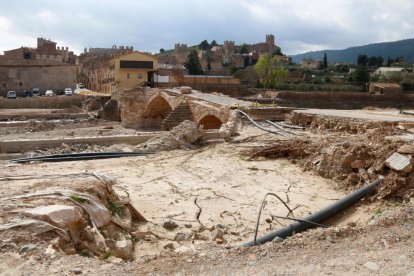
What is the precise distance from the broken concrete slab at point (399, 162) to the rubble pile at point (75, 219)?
4.33 metres

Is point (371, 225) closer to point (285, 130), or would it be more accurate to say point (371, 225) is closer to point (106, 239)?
point (106, 239)

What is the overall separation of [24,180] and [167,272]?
4.07 meters

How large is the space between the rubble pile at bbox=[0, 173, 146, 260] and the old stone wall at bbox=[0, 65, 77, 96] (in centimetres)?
4592

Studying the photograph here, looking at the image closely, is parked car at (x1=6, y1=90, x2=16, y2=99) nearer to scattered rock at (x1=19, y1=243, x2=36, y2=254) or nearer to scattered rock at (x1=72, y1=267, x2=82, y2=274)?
scattered rock at (x1=19, y1=243, x2=36, y2=254)

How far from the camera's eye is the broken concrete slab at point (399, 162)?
7.16 m

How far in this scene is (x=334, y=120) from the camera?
500 inches

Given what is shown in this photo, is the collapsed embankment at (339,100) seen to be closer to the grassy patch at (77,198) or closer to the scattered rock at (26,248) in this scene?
the grassy patch at (77,198)

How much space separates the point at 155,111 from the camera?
97.2 ft

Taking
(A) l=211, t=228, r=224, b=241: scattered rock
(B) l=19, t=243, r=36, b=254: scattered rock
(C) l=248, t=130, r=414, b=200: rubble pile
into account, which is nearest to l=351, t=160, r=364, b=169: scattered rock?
(C) l=248, t=130, r=414, b=200: rubble pile

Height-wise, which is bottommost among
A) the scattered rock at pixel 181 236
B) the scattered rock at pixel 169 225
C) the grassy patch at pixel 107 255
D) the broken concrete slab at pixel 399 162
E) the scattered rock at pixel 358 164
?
the scattered rock at pixel 181 236

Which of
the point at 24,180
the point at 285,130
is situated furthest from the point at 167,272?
the point at 285,130

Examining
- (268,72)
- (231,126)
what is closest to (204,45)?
(268,72)

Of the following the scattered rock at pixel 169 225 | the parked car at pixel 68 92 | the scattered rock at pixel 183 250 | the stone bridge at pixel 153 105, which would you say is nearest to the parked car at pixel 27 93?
the parked car at pixel 68 92

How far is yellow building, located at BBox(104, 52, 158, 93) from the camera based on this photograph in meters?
45.6
